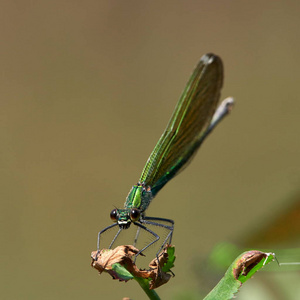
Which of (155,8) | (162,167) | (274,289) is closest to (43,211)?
(155,8)

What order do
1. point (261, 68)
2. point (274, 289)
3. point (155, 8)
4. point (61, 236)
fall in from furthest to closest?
point (155, 8)
point (261, 68)
point (61, 236)
point (274, 289)

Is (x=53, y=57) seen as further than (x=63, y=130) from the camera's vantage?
Yes

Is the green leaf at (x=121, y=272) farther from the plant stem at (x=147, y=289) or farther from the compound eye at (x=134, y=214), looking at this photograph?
the compound eye at (x=134, y=214)

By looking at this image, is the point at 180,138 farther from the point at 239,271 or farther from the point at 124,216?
the point at 239,271

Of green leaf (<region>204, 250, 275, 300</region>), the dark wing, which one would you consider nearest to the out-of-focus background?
the dark wing

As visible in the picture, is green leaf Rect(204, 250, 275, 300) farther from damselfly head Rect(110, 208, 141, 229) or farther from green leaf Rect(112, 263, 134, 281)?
damselfly head Rect(110, 208, 141, 229)

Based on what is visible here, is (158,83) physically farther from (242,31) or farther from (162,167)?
(162,167)
